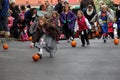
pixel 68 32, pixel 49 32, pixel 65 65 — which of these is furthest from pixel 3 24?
pixel 68 32

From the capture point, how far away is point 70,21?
23359 mm

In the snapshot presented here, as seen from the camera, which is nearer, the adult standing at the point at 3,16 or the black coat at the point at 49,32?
the adult standing at the point at 3,16

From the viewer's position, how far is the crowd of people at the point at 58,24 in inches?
648

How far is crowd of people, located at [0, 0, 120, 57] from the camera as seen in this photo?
54.0 feet

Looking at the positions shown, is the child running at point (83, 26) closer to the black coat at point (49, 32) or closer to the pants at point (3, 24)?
the black coat at point (49, 32)

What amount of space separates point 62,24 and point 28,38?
2.34 m

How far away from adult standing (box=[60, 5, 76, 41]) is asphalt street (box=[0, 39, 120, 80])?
423 cm

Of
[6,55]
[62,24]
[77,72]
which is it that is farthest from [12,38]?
[77,72]

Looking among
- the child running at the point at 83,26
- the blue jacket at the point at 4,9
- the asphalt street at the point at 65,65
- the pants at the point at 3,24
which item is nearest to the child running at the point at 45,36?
the asphalt street at the point at 65,65

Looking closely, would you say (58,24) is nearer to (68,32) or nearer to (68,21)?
(68,21)

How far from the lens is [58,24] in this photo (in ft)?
76.0

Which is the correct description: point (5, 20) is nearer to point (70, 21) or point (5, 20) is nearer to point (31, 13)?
point (70, 21)

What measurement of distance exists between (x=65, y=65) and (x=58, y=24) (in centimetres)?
918

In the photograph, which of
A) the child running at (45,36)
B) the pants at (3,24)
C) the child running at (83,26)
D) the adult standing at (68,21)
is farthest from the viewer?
the adult standing at (68,21)
